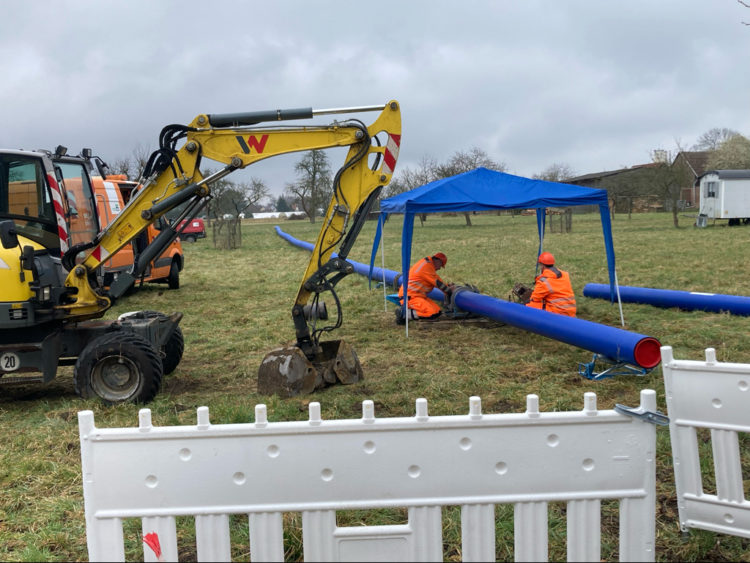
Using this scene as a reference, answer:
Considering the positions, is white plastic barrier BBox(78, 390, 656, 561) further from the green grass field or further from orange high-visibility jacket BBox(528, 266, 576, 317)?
orange high-visibility jacket BBox(528, 266, 576, 317)

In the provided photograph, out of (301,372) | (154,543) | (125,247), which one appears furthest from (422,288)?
(154,543)

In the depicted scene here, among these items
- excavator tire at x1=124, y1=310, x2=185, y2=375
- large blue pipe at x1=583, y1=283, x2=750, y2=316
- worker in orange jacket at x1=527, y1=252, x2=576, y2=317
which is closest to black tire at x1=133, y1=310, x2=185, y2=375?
excavator tire at x1=124, y1=310, x2=185, y2=375

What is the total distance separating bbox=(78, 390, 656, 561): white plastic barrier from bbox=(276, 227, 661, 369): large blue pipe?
4.20 metres

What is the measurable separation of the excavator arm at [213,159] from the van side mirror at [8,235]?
0.67 meters

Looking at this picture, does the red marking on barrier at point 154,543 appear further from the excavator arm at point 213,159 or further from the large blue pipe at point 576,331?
the large blue pipe at point 576,331

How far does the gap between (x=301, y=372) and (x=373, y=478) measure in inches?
165

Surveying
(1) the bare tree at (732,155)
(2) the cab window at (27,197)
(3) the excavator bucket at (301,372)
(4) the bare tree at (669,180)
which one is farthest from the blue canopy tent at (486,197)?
(1) the bare tree at (732,155)

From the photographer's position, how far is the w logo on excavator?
662 centimetres

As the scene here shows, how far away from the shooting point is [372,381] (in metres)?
7.19

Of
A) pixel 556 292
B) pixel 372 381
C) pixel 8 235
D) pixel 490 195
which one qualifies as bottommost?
pixel 372 381

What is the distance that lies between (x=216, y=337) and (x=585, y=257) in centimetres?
1270

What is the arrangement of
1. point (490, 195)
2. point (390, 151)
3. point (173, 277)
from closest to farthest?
point (390, 151)
point (490, 195)
point (173, 277)

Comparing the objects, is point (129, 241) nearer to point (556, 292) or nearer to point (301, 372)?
point (301, 372)

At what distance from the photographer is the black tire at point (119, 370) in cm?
629
